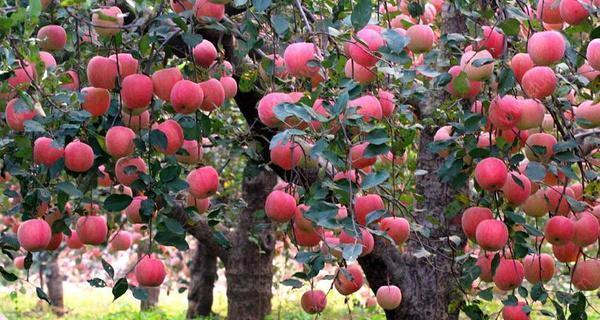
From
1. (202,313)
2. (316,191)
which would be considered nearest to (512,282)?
(316,191)

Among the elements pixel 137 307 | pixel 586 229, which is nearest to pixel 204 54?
pixel 586 229

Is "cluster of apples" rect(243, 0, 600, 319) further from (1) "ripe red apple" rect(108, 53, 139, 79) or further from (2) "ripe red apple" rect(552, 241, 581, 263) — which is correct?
(1) "ripe red apple" rect(108, 53, 139, 79)

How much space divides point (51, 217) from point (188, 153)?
24.6 inches

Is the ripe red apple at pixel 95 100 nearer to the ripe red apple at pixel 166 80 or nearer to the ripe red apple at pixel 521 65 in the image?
the ripe red apple at pixel 166 80

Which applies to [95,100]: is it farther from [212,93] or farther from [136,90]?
[212,93]

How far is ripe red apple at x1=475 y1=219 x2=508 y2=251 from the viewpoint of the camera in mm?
2078

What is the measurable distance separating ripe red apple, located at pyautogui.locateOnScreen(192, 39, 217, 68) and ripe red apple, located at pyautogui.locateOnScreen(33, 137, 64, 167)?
0.46m

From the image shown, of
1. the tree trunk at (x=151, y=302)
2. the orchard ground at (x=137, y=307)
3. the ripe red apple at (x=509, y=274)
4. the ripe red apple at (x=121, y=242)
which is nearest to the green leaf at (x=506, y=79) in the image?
the ripe red apple at (x=509, y=274)

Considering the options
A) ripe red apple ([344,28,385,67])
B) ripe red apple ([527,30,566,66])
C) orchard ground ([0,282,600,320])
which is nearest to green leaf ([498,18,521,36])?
ripe red apple ([527,30,566,66])

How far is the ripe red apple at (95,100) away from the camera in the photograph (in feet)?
6.77

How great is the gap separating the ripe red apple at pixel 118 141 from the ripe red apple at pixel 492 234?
921mm

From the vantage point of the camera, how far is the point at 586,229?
2.13 meters

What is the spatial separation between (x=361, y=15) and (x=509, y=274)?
94 centimetres

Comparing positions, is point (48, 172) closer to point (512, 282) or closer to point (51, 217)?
point (51, 217)
